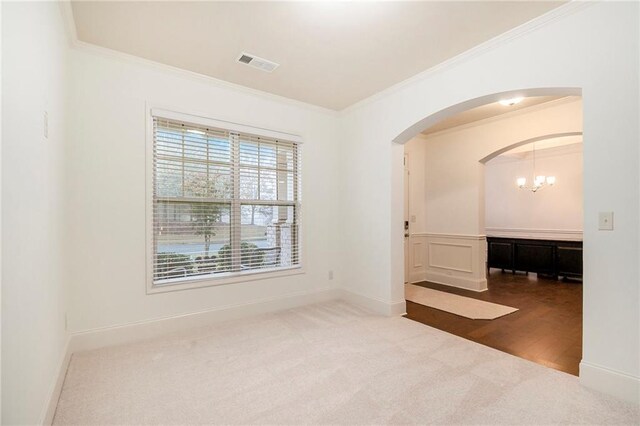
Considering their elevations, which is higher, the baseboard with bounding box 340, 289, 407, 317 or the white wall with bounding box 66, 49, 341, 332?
the white wall with bounding box 66, 49, 341, 332

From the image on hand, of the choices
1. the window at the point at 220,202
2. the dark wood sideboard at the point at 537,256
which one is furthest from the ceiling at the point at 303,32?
the dark wood sideboard at the point at 537,256

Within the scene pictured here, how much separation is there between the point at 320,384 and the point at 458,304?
2.80 metres

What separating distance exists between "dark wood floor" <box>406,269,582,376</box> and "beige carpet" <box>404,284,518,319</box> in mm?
134

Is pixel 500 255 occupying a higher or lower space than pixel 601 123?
lower

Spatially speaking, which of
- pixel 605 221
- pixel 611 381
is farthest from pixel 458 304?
pixel 605 221

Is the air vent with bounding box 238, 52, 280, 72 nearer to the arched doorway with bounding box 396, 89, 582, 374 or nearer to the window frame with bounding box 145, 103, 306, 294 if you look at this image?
the window frame with bounding box 145, 103, 306, 294

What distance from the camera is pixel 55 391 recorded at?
202cm

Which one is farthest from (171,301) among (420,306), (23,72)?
(420,306)

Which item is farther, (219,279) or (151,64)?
(219,279)

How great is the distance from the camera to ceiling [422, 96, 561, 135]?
4.09m

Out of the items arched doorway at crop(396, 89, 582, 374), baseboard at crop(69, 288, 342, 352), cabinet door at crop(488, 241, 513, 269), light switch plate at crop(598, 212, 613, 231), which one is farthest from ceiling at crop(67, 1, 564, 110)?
cabinet door at crop(488, 241, 513, 269)

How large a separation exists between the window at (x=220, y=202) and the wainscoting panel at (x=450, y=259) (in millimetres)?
2702

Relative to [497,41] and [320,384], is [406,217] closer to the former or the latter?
[497,41]

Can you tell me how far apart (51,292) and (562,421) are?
3356 millimetres
